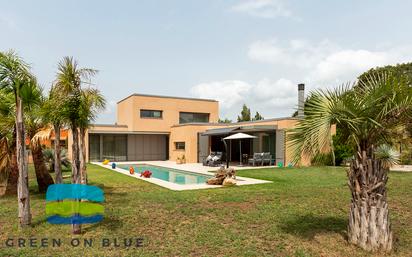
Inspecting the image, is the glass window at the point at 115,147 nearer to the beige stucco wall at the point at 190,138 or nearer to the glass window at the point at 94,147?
the glass window at the point at 94,147

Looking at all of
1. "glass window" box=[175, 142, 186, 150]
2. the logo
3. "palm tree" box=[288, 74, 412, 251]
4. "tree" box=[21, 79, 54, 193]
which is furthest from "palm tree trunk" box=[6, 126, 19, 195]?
"glass window" box=[175, 142, 186, 150]

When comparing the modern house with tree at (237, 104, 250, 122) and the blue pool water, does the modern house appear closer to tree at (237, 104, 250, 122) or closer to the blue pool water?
the blue pool water

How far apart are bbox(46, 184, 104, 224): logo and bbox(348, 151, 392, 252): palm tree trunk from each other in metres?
5.29

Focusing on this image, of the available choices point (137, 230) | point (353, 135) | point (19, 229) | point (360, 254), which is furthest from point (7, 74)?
point (360, 254)

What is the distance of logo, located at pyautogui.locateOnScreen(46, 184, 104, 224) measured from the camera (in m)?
6.23

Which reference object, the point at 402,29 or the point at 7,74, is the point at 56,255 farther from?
the point at 402,29

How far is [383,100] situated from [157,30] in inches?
440

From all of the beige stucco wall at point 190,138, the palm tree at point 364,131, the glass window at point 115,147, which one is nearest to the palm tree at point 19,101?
the palm tree at point 364,131

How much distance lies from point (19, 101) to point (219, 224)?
516 centimetres

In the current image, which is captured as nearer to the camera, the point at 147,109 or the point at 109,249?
the point at 109,249

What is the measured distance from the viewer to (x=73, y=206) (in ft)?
21.6

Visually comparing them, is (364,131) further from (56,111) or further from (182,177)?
(182,177)

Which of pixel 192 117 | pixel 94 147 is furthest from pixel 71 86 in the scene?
pixel 192 117

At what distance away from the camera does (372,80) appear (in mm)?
4906
